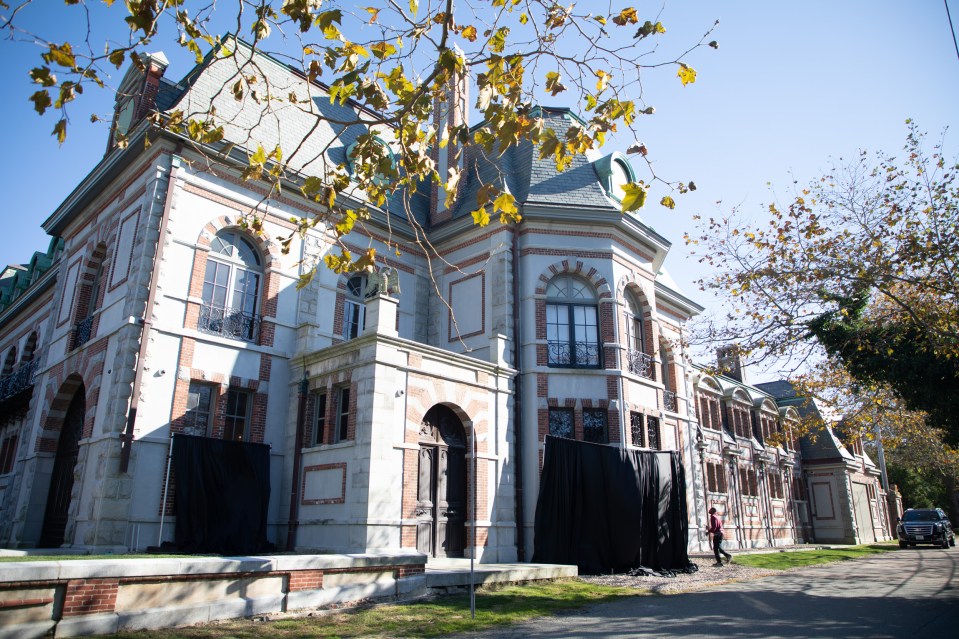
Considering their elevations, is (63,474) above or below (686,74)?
below

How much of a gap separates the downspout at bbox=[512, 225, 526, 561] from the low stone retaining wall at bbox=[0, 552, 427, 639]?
7213mm

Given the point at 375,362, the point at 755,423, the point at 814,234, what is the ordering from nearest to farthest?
the point at 814,234
the point at 375,362
the point at 755,423

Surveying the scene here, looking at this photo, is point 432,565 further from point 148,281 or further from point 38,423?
point 38,423

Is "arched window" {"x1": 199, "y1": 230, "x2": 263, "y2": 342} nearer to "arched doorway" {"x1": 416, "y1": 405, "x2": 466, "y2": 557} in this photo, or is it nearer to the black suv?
"arched doorway" {"x1": 416, "y1": 405, "x2": 466, "y2": 557}

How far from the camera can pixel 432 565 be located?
14.0m

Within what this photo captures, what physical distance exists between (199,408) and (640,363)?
12.4 meters

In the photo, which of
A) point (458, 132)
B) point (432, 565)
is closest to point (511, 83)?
point (458, 132)

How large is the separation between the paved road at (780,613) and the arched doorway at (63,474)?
13.7 metres

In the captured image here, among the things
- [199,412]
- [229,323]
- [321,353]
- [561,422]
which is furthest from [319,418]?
[561,422]

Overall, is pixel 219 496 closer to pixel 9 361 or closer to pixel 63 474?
pixel 63 474

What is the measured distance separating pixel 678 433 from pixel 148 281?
17.2 m

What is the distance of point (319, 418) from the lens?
1616 cm

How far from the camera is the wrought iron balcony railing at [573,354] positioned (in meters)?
18.6

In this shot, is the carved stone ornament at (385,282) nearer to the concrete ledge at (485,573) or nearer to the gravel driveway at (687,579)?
the concrete ledge at (485,573)
